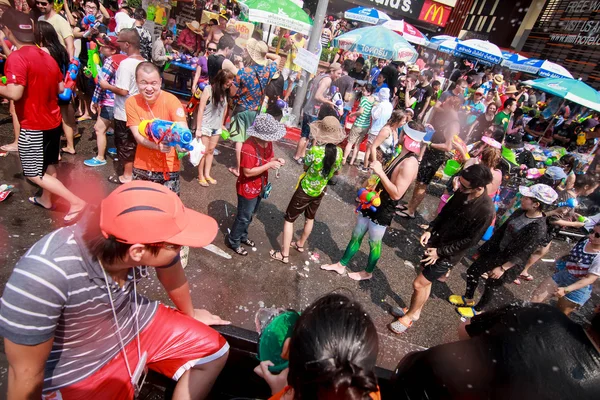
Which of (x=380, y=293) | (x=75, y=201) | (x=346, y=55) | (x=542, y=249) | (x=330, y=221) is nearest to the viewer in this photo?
(x=75, y=201)

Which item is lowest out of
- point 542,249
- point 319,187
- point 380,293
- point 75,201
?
point 380,293

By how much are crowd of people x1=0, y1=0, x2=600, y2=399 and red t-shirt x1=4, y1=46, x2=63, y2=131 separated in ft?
0.04

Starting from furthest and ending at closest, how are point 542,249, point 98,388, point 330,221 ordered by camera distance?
point 330,221 → point 542,249 → point 98,388

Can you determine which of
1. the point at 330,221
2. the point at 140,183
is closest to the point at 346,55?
the point at 330,221

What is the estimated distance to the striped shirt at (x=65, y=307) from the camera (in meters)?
1.20

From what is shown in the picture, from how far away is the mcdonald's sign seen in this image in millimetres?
24297

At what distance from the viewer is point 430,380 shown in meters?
1.73

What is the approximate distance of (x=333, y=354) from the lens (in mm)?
1082

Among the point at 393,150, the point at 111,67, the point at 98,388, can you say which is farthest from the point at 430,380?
the point at 111,67

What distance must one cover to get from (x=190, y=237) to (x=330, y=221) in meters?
3.99

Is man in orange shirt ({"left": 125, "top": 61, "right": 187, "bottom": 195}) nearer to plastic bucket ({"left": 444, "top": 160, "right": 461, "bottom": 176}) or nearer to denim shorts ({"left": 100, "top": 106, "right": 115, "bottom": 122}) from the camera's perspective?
denim shorts ({"left": 100, "top": 106, "right": 115, "bottom": 122})

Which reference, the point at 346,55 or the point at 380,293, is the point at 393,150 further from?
the point at 346,55

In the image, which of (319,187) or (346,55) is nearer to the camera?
(319,187)

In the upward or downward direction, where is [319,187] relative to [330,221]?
upward
